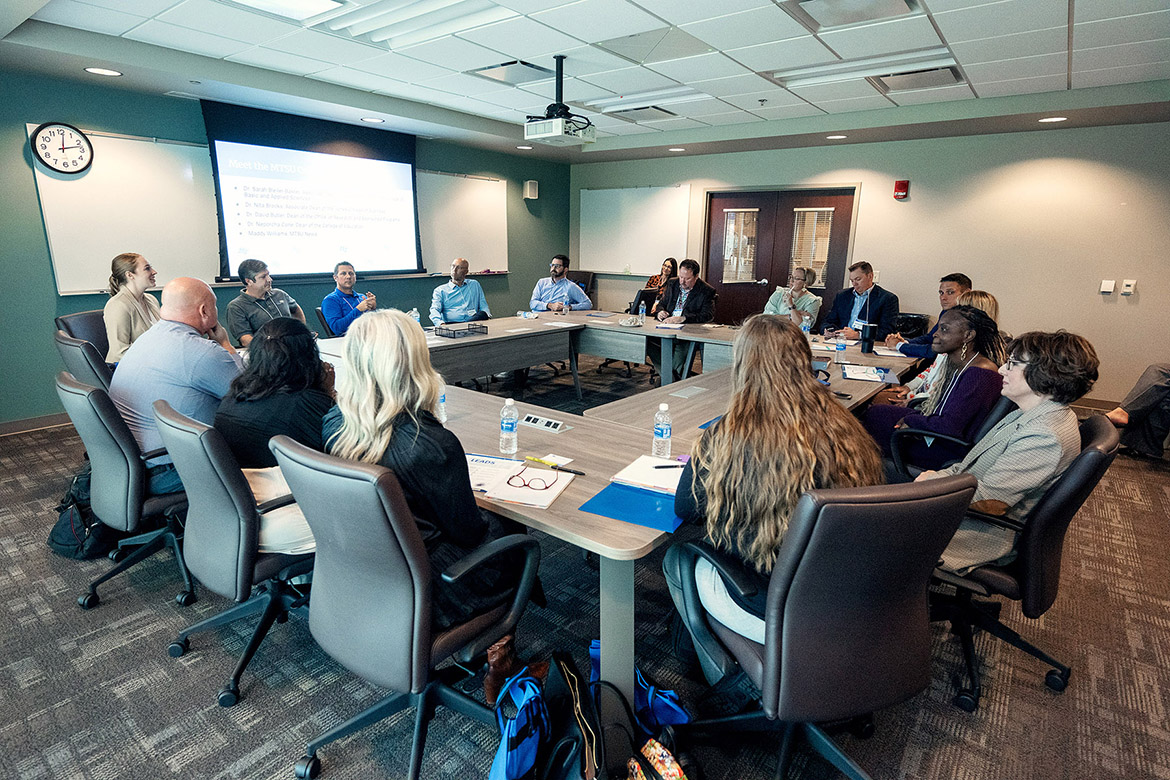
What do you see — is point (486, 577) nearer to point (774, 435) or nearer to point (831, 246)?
point (774, 435)

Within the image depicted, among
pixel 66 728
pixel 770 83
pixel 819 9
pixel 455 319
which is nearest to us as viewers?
pixel 66 728

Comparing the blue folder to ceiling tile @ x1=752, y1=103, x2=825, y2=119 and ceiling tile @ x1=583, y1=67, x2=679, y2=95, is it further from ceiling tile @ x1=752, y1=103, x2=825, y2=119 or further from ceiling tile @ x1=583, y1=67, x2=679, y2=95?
ceiling tile @ x1=752, y1=103, x2=825, y2=119

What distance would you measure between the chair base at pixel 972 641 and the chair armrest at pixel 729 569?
108 cm

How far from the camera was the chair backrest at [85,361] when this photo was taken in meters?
2.86

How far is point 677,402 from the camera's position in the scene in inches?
116

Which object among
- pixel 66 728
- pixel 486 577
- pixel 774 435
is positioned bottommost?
pixel 66 728

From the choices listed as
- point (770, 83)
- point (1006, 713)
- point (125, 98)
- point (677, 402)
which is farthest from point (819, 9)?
point (125, 98)

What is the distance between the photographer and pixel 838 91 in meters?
4.73

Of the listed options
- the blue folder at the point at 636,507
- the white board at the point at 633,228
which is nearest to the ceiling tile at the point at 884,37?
the blue folder at the point at 636,507

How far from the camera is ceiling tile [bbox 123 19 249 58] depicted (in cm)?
351

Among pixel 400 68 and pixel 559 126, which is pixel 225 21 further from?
pixel 559 126

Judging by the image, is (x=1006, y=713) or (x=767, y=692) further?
(x=1006, y=713)

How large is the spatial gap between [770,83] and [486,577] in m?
4.47

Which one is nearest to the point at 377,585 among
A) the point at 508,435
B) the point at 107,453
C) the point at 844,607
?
the point at 508,435
